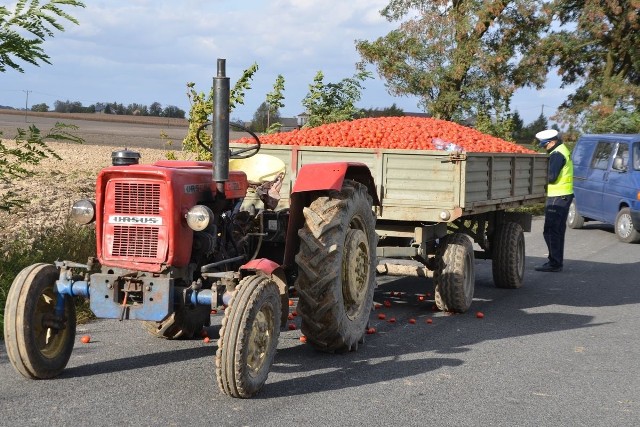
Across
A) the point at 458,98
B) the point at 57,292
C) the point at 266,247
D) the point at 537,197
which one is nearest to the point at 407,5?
the point at 458,98

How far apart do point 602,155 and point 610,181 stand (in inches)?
22.5

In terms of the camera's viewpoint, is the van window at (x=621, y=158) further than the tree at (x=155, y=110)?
No

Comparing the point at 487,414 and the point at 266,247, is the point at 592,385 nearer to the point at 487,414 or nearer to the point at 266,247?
the point at 487,414

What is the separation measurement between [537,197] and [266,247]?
5.38 meters

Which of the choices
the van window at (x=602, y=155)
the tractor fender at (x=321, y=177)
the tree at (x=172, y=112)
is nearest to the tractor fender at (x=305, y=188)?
the tractor fender at (x=321, y=177)

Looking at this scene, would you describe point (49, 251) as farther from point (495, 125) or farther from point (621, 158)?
point (495, 125)

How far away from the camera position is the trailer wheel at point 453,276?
9055mm

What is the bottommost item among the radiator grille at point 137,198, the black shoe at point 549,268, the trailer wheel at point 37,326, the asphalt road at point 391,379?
the asphalt road at point 391,379

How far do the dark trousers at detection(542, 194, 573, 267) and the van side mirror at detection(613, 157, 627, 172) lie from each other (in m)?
4.84

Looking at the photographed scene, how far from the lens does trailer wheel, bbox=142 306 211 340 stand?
732cm

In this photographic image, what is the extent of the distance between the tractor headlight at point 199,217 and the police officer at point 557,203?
752 centimetres

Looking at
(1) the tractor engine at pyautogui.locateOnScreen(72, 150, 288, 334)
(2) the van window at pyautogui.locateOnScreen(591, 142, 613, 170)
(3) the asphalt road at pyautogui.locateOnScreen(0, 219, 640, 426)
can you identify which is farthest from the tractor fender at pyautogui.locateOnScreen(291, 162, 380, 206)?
(2) the van window at pyautogui.locateOnScreen(591, 142, 613, 170)

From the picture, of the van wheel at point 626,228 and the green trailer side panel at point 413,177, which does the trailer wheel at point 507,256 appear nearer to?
the green trailer side panel at point 413,177

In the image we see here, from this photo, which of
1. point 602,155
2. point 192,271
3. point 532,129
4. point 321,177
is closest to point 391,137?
point 321,177
